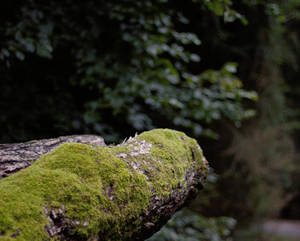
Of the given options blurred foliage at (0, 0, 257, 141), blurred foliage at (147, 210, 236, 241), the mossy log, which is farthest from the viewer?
blurred foliage at (147, 210, 236, 241)

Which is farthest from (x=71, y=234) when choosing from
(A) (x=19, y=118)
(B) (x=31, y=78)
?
(B) (x=31, y=78)

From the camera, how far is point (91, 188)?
1035 millimetres

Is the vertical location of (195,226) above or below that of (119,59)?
below

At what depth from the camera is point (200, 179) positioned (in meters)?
1.75

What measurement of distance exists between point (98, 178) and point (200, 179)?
0.84 m

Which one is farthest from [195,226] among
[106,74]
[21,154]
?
[21,154]

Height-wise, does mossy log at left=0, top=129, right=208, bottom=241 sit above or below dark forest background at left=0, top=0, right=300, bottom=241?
below

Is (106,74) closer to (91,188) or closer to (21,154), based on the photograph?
(21,154)

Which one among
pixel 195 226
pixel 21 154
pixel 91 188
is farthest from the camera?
pixel 195 226

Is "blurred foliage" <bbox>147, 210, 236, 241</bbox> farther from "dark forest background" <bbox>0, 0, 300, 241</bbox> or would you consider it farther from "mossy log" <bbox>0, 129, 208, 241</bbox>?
"mossy log" <bbox>0, 129, 208, 241</bbox>

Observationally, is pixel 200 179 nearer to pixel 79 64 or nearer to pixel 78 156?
pixel 78 156

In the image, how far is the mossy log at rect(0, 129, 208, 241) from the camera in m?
0.88

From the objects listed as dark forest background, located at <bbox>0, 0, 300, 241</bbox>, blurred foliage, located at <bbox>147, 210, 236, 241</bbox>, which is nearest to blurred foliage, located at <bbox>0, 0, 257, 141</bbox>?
dark forest background, located at <bbox>0, 0, 300, 241</bbox>

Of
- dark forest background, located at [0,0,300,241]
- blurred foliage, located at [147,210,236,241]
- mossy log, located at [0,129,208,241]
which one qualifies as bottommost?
blurred foliage, located at [147,210,236,241]
